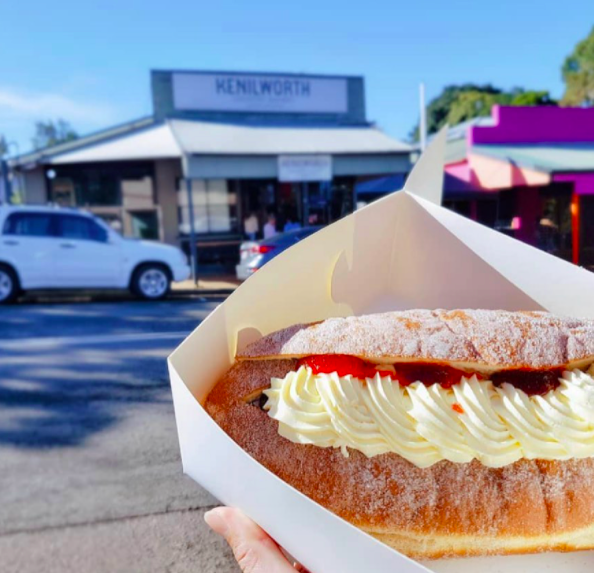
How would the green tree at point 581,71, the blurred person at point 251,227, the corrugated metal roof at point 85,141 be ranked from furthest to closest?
the blurred person at point 251,227 < the corrugated metal roof at point 85,141 < the green tree at point 581,71

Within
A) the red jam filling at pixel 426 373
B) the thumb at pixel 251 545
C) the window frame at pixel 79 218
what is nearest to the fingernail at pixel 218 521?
the thumb at pixel 251 545

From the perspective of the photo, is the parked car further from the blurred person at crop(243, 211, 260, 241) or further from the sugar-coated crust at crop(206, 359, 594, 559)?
the blurred person at crop(243, 211, 260, 241)

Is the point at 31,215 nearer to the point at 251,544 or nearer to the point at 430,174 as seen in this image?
the point at 430,174

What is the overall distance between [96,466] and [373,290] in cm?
268

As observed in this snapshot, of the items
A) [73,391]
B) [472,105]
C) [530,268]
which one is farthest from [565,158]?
[472,105]

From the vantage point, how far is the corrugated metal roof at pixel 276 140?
49.0 feet

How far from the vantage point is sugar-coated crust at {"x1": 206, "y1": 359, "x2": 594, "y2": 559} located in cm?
158

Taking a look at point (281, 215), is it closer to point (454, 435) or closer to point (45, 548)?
point (45, 548)

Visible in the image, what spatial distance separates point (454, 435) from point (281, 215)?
16.3 meters

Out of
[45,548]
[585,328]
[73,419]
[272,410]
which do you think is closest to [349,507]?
[272,410]

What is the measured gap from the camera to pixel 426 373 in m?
1.70

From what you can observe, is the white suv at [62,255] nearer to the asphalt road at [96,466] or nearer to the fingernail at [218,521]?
the asphalt road at [96,466]

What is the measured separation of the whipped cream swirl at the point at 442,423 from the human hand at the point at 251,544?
0.27 m

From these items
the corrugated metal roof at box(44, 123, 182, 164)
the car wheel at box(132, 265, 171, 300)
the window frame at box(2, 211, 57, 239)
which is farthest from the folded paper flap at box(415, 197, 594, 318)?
the corrugated metal roof at box(44, 123, 182, 164)
